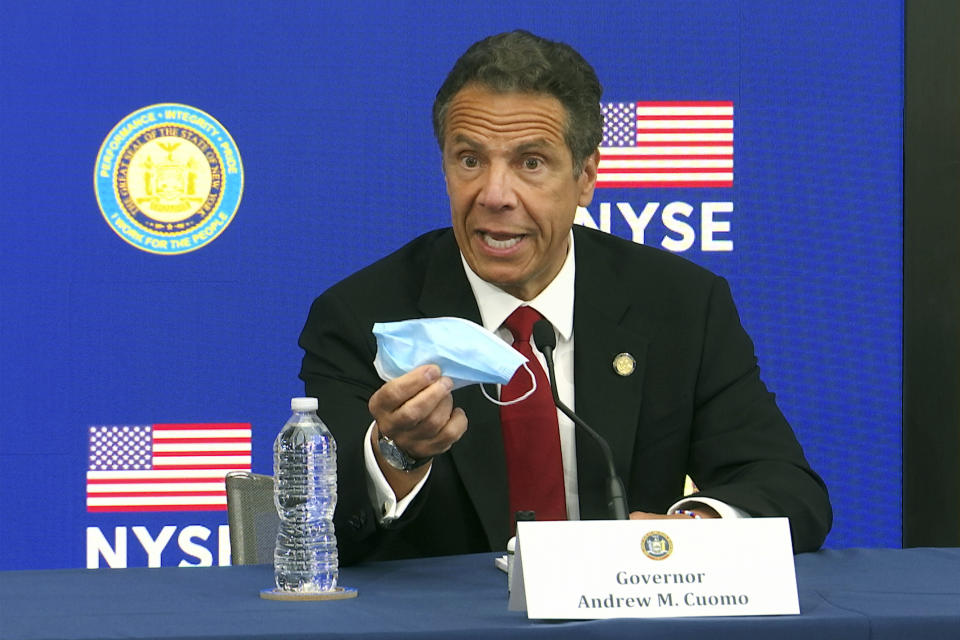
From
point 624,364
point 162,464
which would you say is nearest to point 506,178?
point 624,364

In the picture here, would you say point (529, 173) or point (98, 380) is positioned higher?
point (529, 173)

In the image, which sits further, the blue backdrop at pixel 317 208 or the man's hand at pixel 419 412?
the blue backdrop at pixel 317 208

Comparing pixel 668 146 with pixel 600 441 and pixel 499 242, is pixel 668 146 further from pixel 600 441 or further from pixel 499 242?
pixel 600 441

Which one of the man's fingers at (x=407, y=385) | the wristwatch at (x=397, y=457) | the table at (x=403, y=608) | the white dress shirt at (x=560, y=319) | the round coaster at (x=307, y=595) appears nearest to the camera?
the table at (x=403, y=608)

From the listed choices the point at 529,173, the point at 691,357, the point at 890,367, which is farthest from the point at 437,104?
the point at 890,367

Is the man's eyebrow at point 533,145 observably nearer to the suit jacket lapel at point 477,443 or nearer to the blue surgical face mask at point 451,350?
the suit jacket lapel at point 477,443

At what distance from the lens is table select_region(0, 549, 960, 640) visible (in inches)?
46.8

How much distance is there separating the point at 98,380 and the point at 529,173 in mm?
1434

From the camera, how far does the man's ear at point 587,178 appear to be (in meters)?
2.38

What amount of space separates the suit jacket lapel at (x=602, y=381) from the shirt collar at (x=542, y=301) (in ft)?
0.07

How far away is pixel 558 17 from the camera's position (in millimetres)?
3213

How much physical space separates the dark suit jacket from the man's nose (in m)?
0.17

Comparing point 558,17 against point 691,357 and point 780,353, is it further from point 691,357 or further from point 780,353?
point 691,357

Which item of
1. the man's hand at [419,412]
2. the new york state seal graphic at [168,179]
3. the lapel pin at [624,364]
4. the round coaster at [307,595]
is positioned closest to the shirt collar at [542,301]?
the lapel pin at [624,364]
